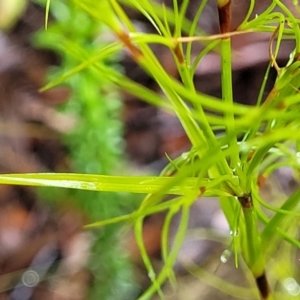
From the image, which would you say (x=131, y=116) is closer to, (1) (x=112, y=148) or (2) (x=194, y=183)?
(1) (x=112, y=148)

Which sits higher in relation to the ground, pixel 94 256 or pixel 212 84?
pixel 212 84

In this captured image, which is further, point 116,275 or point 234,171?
point 116,275

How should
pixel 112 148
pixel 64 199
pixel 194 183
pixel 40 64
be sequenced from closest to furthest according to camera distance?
1. pixel 194 183
2. pixel 112 148
3. pixel 64 199
4. pixel 40 64

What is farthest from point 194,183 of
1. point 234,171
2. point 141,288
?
point 141,288

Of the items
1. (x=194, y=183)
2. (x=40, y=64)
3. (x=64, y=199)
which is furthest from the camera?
(x=40, y=64)

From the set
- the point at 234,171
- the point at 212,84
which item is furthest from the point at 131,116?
the point at 234,171

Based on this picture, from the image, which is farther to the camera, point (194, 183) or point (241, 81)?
point (241, 81)

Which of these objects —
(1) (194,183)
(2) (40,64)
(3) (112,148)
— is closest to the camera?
(1) (194,183)

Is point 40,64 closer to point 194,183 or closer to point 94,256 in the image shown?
point 94,256

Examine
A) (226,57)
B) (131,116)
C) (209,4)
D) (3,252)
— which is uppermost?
(226,57)
